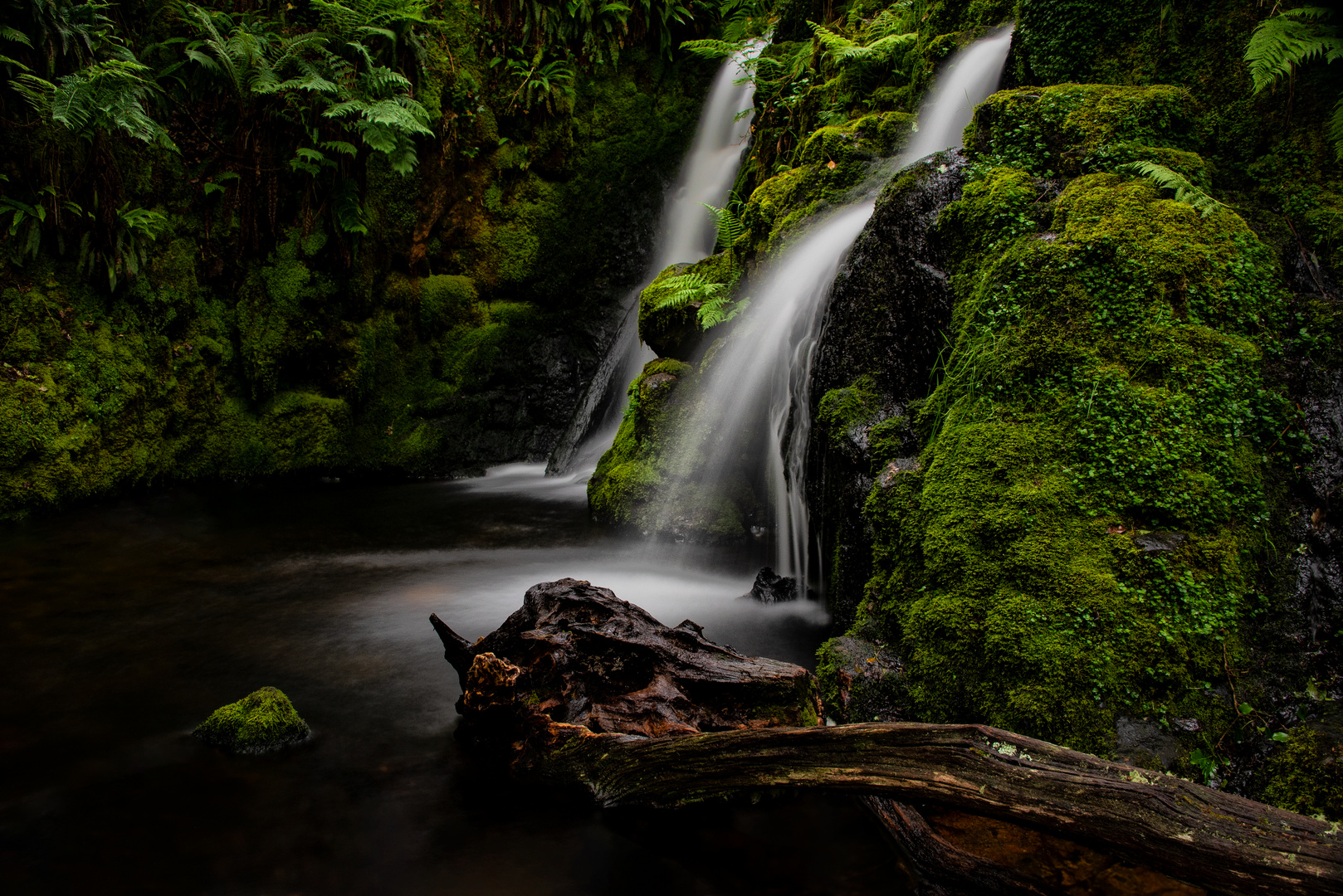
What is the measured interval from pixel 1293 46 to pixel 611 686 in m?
4.59

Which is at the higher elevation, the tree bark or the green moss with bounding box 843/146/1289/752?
the green moss with bounding box 843/146/1289/752

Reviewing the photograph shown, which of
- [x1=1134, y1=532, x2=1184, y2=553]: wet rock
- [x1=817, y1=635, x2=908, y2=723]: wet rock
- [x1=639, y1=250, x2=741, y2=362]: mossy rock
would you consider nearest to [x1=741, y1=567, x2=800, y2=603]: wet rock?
[x1=817, y1=635, x2=908, y2=723]: wet rock

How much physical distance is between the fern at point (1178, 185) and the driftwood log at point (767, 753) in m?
3.04

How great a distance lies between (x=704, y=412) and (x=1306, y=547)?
4465 mm

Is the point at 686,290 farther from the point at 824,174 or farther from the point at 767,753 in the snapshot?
the point at 767,753

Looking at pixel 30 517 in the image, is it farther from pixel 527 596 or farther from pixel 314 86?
pixel 527 596

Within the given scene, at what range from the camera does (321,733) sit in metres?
3.58

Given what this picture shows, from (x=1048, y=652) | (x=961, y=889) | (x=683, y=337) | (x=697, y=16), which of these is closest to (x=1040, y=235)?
(x=1048, y=652)

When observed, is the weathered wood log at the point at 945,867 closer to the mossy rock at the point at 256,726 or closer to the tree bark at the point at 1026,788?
the tree bark at the point at 1026,788

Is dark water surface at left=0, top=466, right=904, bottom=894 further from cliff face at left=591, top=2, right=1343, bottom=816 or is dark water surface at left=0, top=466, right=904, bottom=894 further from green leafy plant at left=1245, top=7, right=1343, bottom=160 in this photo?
green leafy plant at left=1245, top=7, right=1343, bottom=160

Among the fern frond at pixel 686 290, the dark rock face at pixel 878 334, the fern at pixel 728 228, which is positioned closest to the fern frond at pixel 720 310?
the fern frond at pixel 686 290

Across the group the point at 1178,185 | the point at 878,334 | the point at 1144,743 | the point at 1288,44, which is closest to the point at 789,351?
the point at 878,334

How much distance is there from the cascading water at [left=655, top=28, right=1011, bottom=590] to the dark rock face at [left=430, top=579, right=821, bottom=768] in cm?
216

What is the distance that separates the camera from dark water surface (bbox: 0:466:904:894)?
2.63 m
